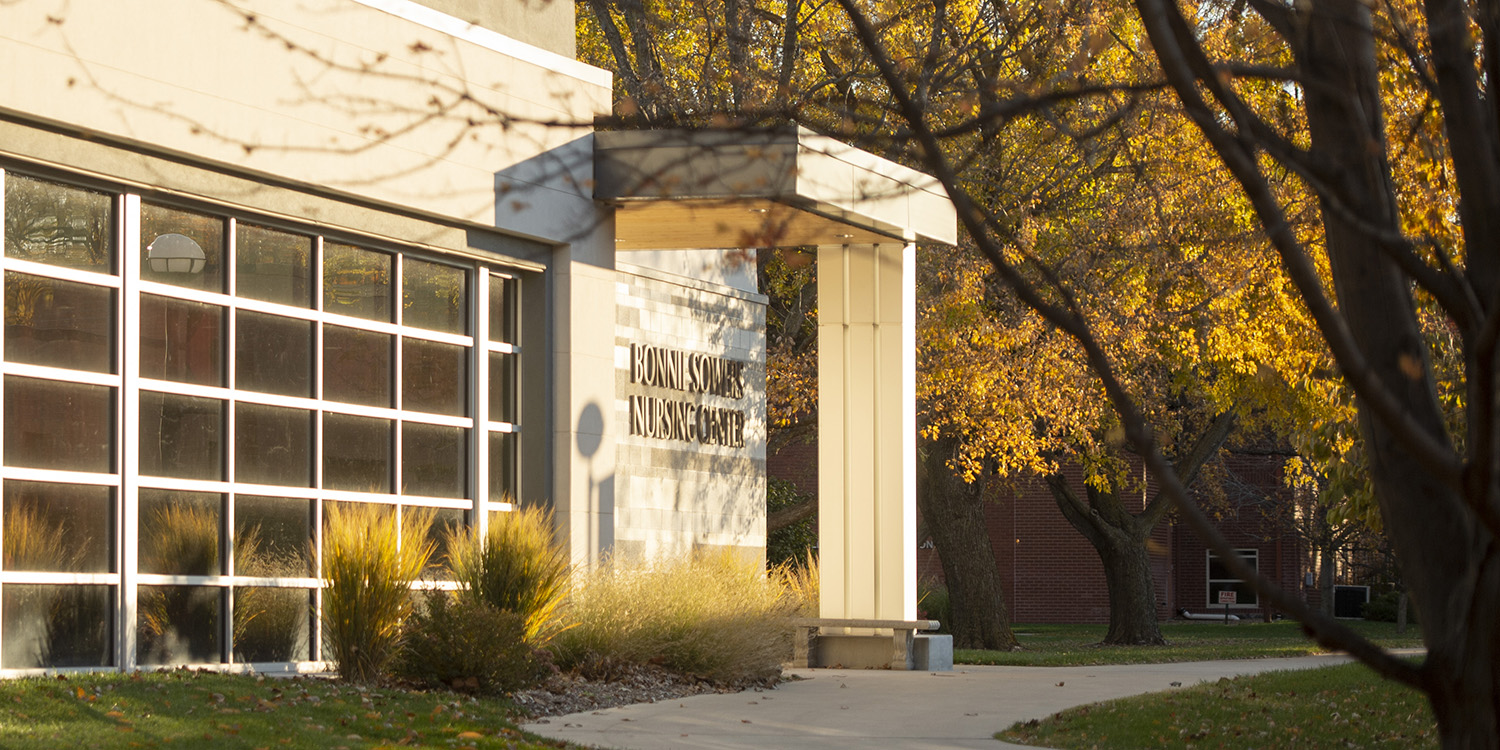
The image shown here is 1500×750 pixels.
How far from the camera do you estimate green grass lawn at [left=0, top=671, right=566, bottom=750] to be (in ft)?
28.1

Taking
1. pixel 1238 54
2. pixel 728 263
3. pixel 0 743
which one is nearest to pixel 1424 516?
pixel 1238 54

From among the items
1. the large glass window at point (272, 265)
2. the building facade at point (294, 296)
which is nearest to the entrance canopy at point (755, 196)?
the building facade at point (294, 296)

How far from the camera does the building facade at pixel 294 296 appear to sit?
436 inches

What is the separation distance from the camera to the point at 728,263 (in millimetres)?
5879

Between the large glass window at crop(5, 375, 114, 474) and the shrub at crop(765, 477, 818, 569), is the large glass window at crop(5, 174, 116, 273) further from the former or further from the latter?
the shrub at crop(765, 477, 818, 569)


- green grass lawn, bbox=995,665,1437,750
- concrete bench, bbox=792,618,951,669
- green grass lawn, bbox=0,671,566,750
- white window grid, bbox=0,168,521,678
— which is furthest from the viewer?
concrete bench, bbox=792,618,951,669

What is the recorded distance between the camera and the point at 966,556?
27266 mm

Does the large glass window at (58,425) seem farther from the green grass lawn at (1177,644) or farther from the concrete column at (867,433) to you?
the green grass lawn at (1177,644)

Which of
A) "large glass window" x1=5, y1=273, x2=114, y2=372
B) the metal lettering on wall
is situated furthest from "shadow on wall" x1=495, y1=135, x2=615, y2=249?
"large glass window" x1=5, y1=273, x2=114, y2=372

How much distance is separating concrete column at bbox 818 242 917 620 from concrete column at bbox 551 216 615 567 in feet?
7.41

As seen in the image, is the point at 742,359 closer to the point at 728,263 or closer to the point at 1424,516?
the point at 728,263

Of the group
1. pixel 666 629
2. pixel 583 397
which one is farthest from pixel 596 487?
pixel 666 629

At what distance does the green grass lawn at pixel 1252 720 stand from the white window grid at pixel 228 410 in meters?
4.99

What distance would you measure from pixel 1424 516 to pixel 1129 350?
20030mm
